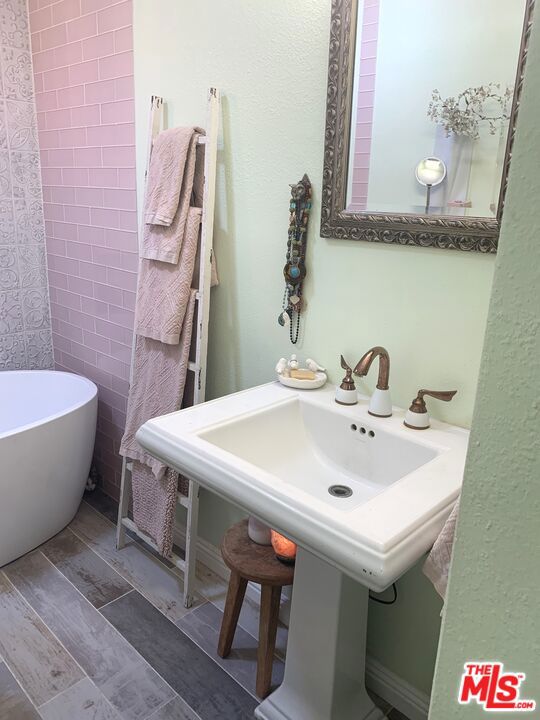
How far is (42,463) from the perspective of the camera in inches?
83.0

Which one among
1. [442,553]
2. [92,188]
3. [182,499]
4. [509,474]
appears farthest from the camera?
[92,188]

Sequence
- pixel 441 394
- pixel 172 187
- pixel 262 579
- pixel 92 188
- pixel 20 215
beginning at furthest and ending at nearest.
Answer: pixel 20 215 < pixel 92 188 < pixel 172 187 < pixel 262 579 < pixel 441 394

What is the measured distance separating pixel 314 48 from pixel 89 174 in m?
1.27

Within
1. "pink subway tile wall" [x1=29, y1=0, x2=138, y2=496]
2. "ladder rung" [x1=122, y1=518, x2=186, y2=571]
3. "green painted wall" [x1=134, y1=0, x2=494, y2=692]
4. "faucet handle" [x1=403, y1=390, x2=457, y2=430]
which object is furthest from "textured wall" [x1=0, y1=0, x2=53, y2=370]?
"faucet handle" [x1=403, y1=390, x2=457, y2=430]

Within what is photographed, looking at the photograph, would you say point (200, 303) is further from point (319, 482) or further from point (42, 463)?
point (42, 463)

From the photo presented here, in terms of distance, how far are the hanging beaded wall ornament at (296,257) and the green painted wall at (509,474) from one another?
1.12m

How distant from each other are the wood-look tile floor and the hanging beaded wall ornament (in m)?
1.06

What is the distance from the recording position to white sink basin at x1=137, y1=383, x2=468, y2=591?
3.01ft

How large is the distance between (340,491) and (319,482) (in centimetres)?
7

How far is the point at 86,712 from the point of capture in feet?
5.06

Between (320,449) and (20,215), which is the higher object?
(20,215)

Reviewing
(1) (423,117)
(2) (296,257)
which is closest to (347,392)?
(2) (296,257)

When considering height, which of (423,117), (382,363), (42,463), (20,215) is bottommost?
(42,463)
